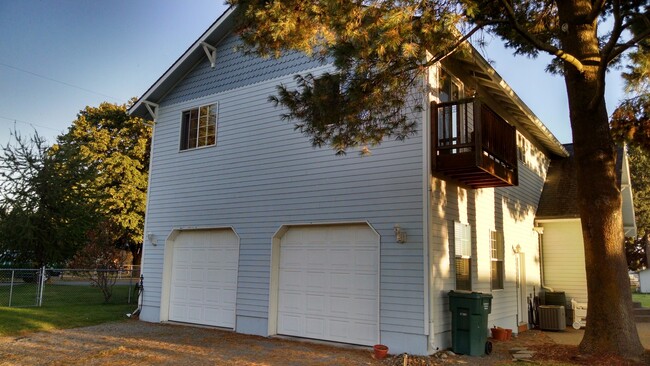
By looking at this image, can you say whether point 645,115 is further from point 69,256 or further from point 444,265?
point 69,256

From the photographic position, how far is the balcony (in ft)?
28.0

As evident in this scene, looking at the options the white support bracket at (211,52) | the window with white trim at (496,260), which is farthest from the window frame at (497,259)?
the white support bracket at (211,52)

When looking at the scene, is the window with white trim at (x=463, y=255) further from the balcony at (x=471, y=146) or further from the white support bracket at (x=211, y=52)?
the white support bracket at (x=211, y=52)

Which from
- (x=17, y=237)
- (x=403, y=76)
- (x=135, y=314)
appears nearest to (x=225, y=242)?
(x=135, y=314)

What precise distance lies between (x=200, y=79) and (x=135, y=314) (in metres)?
6.42

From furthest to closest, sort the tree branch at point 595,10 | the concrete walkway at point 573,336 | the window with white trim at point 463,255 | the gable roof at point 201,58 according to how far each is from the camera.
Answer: the gable roof at point 201,58 → the concrete walkway at point 573,336 → the window with white trim at point 463,255 → the tree branch at point 595,10

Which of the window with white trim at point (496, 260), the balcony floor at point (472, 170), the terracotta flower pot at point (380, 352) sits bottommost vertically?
the terracotta flower pot at point (380, 352)

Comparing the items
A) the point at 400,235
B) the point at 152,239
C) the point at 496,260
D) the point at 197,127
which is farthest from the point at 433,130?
the point at 152,239

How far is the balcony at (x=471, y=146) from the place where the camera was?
8539 mm

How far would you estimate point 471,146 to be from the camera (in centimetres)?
858

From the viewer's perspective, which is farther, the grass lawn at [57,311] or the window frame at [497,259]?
the window frame at [497,259]

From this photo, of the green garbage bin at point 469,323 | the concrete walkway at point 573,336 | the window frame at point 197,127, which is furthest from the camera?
the window frame at point 197,127

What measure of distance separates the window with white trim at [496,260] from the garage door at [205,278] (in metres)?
5.96

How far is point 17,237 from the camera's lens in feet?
61.8
